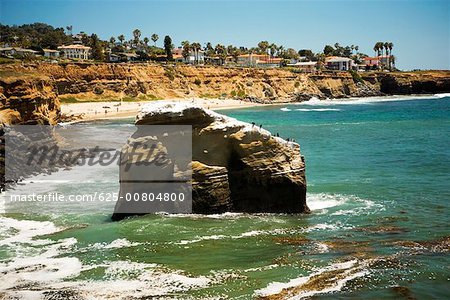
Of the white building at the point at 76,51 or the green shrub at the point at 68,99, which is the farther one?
the white building at the point at 76,51

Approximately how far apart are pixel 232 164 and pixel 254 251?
5228 mm

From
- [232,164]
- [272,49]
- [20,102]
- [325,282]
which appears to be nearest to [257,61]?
[272,49]

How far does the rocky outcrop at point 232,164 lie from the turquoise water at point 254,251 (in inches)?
27.9

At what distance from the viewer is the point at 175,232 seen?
17344mm

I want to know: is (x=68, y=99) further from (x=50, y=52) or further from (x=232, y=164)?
(x=232, y=164)

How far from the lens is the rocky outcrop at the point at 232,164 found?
752 inches

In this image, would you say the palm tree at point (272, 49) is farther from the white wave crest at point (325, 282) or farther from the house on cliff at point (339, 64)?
the white wave crest at point (325, 282)

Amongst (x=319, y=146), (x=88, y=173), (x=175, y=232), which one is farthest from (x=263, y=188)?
(x=319, y=146)

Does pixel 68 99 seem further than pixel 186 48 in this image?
No

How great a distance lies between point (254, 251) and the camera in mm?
15312

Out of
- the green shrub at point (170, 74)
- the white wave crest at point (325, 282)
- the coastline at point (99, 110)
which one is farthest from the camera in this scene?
the green shrub at point (170, 74)

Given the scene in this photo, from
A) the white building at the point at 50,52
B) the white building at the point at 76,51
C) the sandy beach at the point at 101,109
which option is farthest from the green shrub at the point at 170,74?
the white building at the point at 76,51

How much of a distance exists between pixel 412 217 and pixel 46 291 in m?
14.2

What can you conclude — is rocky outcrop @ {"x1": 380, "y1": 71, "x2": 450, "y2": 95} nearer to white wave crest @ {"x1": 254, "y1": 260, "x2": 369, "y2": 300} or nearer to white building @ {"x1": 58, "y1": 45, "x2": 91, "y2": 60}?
white building @ {"x1": 58, "y1": 45, "x2": 91, "y2": 60}
